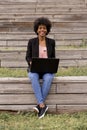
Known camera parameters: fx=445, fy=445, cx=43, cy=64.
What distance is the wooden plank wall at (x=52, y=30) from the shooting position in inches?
285

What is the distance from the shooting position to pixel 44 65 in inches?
211

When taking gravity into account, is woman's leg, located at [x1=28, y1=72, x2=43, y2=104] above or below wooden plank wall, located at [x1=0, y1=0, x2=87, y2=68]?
below

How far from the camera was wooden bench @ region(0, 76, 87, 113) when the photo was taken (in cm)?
538

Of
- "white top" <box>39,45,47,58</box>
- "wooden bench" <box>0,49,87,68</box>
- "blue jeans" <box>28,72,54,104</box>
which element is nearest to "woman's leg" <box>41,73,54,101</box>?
"blue jeans" <box>28,72,54,104</box>

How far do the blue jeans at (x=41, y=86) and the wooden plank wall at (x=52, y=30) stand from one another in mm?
1834

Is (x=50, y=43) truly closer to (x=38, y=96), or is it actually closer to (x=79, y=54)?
(x=38, y=96)

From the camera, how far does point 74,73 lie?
644 cm

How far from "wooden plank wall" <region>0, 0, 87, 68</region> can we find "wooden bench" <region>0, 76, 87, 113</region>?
5.80 ft

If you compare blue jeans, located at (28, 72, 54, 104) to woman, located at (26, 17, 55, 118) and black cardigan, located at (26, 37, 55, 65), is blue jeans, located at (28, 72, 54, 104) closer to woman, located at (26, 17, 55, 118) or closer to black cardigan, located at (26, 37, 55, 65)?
woman, located at (26, 17, 55, 118)

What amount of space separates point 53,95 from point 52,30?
3.69m

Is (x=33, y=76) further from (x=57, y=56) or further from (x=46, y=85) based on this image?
(x=57, y=56)

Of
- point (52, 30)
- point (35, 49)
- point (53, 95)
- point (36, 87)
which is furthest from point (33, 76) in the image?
point (52, 30)

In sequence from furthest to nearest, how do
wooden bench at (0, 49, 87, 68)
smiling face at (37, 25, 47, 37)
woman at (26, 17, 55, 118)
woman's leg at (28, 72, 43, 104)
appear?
1. wooden bench at (0, 49, 87, 68)
2. smiling face at (37, 25, 47, 37)
3. woman at (26, 17, 55, 118)
4. woman's leg at (28, 72, 43, 104)

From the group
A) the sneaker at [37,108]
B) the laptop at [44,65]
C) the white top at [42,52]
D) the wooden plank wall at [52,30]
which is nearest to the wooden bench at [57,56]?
the wooden plank wall at [52,30]
